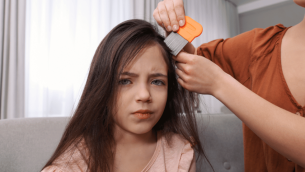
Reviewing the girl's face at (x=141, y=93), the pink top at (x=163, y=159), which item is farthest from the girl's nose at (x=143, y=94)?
the pink top at (x=163, y=159)

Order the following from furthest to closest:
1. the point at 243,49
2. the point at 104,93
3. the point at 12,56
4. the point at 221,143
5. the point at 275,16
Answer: the point at 275,16 < the point at 12,56 < the point at 221,143 < the point at 243,49 < the point at 104,93

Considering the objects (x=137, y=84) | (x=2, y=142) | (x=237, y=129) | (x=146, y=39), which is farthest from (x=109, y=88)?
(x=237, y=129)

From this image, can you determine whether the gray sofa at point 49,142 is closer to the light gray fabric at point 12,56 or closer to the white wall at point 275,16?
the light gray fabric at point 12,56

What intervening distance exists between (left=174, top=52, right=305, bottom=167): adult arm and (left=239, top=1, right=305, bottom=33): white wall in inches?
144

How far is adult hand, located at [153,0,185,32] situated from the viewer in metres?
0.59

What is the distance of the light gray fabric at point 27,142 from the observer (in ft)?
2.31

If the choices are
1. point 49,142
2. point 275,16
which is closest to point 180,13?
point 49,142

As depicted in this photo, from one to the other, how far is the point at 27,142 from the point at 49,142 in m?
0.08

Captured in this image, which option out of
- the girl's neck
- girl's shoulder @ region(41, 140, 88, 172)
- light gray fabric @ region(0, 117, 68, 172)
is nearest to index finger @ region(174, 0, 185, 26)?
the girl's neck

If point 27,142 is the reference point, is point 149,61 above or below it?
above

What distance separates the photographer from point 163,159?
70 cm

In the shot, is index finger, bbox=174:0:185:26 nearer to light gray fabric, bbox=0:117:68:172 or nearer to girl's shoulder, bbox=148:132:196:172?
girl's shoulder, bbox=148:132:196:172

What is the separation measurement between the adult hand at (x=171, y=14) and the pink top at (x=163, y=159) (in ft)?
1.31

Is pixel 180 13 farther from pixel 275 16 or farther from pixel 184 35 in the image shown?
pixel 275 16
